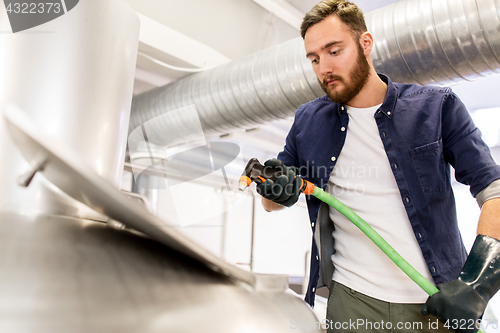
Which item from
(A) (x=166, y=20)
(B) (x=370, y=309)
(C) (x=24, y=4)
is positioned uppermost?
(A) (x=166, y=20)

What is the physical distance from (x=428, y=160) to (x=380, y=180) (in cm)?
12

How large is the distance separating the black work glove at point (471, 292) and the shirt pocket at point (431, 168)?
18 cm

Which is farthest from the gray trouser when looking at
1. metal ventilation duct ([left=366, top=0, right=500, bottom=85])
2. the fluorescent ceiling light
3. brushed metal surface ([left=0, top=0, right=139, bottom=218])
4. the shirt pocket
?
the fluorescent ceiling light

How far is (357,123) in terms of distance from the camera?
3.02ft

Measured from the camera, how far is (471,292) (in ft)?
2.04

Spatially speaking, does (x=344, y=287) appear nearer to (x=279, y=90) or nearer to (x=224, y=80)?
(x=279, y=90)

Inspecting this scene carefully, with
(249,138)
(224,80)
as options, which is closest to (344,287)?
(224,80)

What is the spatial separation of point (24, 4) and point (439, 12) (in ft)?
3.73

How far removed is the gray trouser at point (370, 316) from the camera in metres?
0.76

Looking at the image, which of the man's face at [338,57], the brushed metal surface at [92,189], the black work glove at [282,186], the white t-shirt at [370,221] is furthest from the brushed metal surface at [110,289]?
the man's face at [338,57]

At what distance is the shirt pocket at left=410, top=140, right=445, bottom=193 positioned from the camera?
0.81 meters

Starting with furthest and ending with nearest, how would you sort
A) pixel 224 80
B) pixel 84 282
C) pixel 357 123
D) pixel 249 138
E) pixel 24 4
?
pixel 249 138, pixel 224 80, pixel 357 123, pixel 24 4, pixel 84 282

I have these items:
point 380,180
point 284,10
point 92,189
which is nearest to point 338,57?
point 380,180

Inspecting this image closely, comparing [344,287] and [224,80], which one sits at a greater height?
[224,80]
